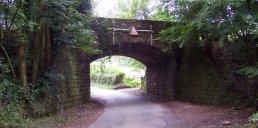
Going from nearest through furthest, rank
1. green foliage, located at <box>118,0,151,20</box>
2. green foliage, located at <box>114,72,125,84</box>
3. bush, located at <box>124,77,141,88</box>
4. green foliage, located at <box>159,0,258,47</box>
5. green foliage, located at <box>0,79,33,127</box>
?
1. green foliage, located at <box>0,79,33,127</box>
2. green foliage, located at <box>159,0,258,47</box>
3. green foliage, located at <box>118,0,151,20</box>
4. bush, located at <box>124,77,141,88</box>
5. green foliage, located at <box>114,72,125,84</box>

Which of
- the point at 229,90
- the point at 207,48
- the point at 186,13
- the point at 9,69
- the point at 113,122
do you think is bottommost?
the point at 113,122

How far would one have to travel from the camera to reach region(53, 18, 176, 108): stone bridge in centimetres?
1451

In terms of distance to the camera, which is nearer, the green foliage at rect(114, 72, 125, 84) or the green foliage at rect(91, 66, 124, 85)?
the green foliage at rect(114, 72, 125, 84)

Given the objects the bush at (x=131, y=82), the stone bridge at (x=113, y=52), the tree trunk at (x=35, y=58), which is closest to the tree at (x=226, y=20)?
the stone bridge at (x=113, y=52)

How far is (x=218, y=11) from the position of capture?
31.3ft

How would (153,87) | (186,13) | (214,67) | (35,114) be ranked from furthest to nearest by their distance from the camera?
(153,87) → (214,67) → (186,13) → (35,114)

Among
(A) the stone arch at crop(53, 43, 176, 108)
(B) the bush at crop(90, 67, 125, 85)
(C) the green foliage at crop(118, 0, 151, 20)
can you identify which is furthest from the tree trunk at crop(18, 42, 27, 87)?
(B) the bush at crop(90, 67, 125, 85)

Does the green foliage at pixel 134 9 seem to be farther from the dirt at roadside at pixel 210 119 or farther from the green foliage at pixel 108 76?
the dirt at roadside at pixel 210 119

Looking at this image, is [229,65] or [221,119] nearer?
[221,119]

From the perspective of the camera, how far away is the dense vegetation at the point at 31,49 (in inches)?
A: 373

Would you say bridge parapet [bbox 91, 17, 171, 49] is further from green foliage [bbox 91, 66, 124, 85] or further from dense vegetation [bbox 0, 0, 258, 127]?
green foliage [bbox 91, 66, 124, 85]

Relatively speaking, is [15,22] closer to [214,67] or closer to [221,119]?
[221,119]

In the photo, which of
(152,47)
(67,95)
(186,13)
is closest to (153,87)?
(152,47)

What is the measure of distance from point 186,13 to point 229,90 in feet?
14.3
